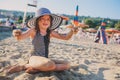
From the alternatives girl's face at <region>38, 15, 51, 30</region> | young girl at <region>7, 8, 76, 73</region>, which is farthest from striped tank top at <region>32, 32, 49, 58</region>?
girl's face at <region>38, 15, 51, 30</region>

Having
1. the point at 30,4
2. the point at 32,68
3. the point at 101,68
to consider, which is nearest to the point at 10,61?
the point at 32,68

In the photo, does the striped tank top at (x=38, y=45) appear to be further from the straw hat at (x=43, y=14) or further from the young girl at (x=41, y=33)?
the straw hat at (x=43, y=14)

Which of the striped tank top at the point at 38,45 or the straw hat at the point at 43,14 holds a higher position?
the straw hat at the point at 43,14

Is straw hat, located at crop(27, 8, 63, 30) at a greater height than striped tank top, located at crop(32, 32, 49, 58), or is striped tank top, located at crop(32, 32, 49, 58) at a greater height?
straw hat, located at crop(27, 8, 63, 30)

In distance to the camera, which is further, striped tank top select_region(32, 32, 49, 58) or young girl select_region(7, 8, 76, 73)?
striped tank top select_region(32, 32, 49, 58)

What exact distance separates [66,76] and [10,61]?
1.37 metres

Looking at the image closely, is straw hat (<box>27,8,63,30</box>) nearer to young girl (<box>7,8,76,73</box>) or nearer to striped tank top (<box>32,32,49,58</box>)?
young girl (<box>7,8,76,73</box>)

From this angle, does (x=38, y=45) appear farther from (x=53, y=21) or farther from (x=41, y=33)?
(x=53, y=21)

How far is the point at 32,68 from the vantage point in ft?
10.2

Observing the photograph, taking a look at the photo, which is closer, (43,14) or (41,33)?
(43,14)

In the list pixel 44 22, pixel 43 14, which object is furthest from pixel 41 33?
pixel 43 14

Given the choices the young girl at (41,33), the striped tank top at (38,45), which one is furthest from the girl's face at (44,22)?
the striped tank top at (38,45)

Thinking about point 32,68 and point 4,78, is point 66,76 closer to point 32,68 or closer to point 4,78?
point 32,68

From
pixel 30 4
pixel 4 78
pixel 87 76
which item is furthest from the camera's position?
pixel 30 4
